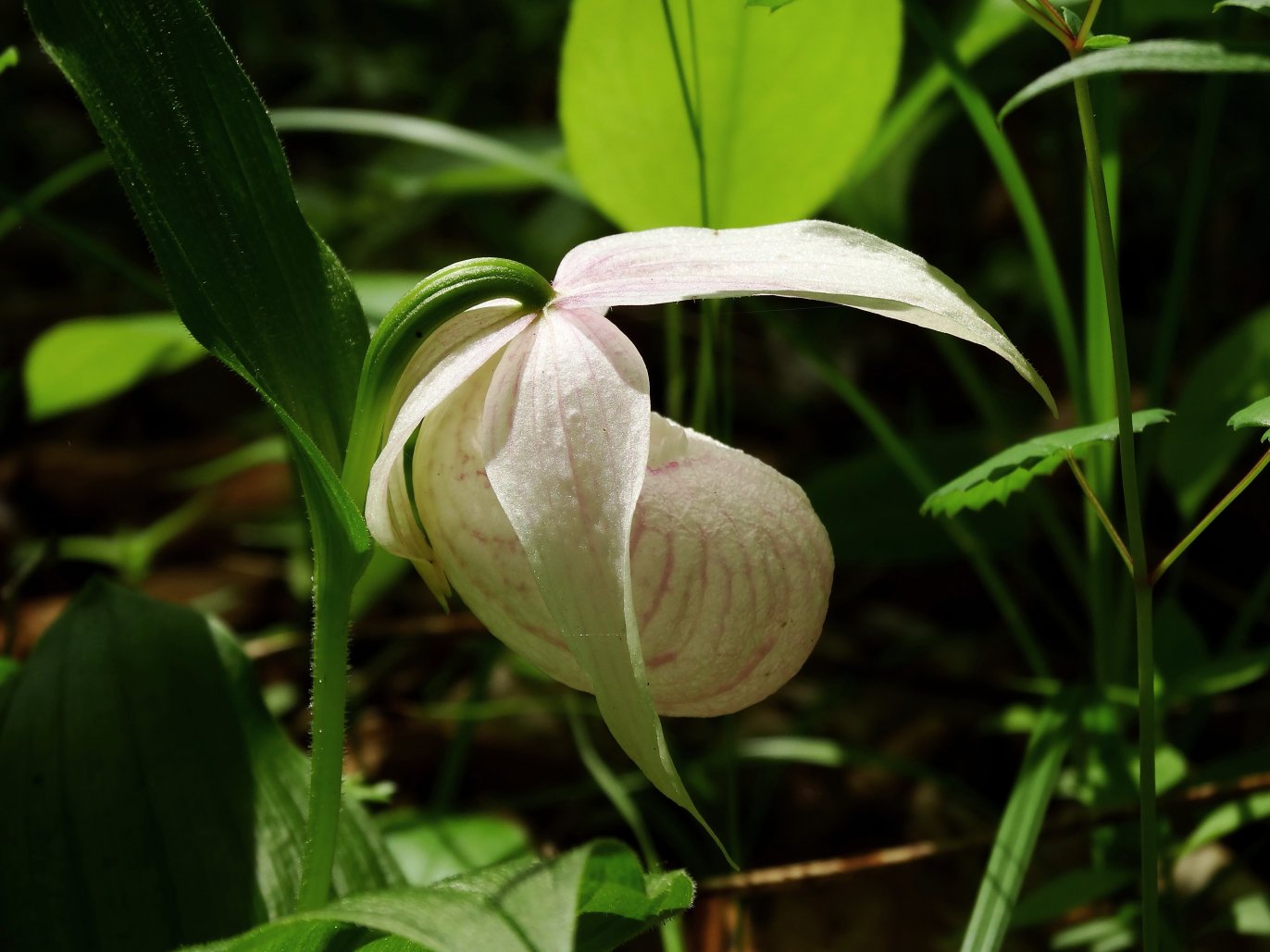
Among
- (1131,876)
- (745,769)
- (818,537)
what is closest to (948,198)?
(745,769)

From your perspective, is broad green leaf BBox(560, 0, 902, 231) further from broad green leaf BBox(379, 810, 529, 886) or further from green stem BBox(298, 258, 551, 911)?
broad green leaf BBox(379, 810, 529, 886)

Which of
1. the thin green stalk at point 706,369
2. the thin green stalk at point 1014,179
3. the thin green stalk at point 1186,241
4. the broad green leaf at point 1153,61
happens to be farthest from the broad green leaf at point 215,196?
the thin green stalk at point 1186,241

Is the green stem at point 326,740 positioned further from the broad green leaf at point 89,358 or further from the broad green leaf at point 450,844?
the broad green leaf at point 89,358

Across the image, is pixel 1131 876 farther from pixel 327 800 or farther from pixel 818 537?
pixel 327 800

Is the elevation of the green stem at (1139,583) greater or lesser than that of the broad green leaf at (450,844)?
greater

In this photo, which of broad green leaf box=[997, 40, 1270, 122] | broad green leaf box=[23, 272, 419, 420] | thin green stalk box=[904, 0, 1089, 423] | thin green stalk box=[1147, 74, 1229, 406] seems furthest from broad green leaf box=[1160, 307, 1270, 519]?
broad green leaf box=[23, 272, 419, 420]

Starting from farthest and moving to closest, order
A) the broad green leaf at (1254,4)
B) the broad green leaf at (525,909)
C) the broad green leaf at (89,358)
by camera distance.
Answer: the broad green leaf at (89,358), the broad green leaf at (1254,4), the broad green leaf at (525,909)

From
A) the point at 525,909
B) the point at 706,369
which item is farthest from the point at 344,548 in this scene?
the point at 706,369
